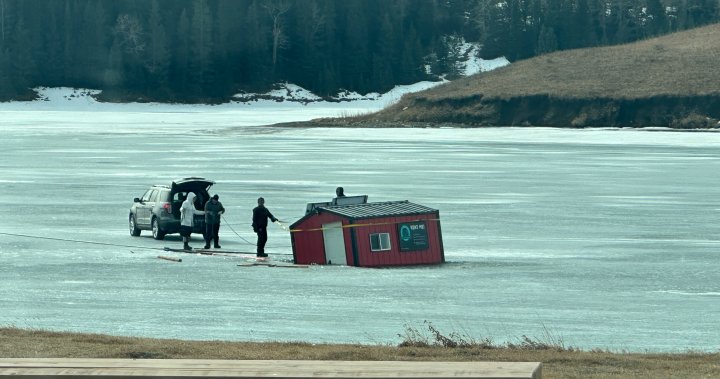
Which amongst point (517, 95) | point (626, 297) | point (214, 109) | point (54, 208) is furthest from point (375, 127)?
point (626, 297)

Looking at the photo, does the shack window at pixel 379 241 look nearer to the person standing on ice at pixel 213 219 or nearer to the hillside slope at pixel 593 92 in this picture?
the person standing on ice at pixel 213 219

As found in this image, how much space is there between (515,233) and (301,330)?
13015mm

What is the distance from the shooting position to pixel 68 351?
1309 centimetres

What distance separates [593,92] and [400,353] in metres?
80.0

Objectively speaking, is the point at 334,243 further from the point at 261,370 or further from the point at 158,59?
the point at 158,59

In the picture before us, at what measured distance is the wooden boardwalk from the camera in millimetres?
7742

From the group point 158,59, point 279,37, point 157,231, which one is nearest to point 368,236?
point 157,231

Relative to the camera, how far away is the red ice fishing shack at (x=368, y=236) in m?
26.3

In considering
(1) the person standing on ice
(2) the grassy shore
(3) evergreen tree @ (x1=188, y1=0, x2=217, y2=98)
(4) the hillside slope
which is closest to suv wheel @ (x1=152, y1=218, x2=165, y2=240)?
(1) the person standing on ice

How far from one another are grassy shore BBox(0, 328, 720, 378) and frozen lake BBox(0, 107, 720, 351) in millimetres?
1646

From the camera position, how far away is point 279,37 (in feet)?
534

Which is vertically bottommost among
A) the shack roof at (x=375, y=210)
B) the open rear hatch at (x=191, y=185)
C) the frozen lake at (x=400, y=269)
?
the frozen lake at (x=400, y=269)

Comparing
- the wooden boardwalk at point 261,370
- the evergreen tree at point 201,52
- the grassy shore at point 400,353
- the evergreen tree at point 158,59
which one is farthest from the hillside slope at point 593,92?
the wooden boardwalk at point 261,370

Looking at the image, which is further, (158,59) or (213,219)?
(158,59)
